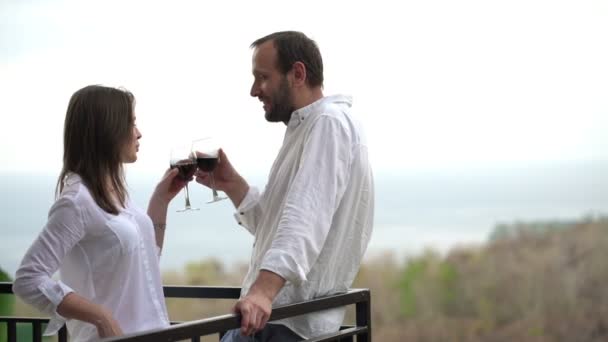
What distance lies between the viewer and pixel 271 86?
2.19m

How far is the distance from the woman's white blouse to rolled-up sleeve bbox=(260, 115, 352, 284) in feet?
0.95

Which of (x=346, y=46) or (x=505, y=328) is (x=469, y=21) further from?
(x=505, y=328)

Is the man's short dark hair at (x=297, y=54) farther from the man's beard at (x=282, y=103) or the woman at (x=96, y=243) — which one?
the woman at (x=96, y=243)

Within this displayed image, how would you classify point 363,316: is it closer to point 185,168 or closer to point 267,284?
point 267,284

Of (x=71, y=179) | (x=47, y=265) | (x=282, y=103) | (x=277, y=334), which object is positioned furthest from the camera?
(x=282, y=103)

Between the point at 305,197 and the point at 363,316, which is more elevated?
the point at 305,197

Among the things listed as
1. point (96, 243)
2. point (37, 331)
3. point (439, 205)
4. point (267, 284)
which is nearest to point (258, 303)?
point (267, 284)

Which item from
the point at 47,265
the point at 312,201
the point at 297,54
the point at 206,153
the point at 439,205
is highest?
the point at 297,54

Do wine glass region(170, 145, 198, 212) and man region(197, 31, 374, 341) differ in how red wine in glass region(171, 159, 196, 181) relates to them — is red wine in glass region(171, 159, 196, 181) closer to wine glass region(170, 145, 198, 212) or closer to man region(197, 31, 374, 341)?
wine glass region(170, 145, 198, 212)

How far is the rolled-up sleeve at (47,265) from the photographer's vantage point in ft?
5.99

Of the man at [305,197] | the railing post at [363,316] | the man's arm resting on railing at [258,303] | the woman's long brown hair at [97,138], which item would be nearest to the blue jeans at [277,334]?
the man at [305,197]

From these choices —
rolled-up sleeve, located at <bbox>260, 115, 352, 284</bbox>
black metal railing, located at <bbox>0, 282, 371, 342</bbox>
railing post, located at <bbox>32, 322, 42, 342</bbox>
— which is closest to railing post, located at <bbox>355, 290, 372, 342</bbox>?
black metal railing, located at <bbox>0, 282, 371, 342</bbox>

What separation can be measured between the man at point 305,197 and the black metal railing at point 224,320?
41mm

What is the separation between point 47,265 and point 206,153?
2.18 ft
